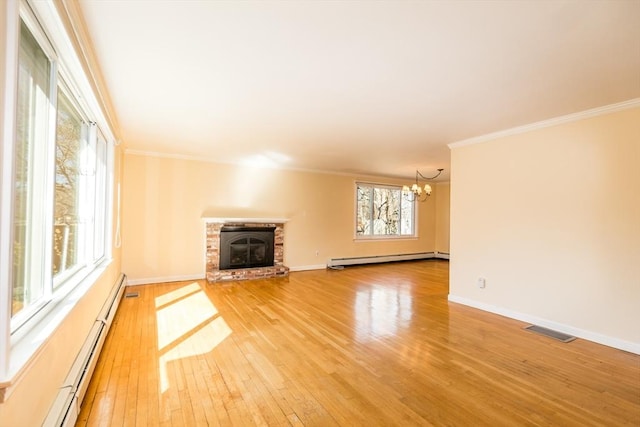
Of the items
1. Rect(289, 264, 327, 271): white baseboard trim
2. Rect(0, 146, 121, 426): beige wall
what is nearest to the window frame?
Rect(289, 264, 327, 271): white baseboard trim

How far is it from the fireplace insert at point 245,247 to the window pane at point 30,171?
4.24 metres

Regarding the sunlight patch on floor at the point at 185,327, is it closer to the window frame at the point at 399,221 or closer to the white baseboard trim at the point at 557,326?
the white baseboard trim at the point at 557,326

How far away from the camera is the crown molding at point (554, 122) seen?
9.59 feet

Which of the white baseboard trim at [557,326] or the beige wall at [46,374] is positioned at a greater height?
the beige wall at [46,374]

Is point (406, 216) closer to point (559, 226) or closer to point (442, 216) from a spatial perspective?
point (442, 216)

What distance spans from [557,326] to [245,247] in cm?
509

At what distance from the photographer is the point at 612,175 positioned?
3.04m

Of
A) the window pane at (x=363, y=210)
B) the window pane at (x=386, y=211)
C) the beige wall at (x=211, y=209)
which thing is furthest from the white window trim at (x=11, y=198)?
the window pane at (x=386, y=211)

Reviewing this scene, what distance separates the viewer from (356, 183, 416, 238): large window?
26.1 ft

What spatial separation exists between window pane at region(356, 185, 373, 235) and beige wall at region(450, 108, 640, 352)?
140 inches

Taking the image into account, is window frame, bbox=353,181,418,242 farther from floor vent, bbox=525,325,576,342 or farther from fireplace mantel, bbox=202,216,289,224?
floor vent, bbox=525,325,576,342

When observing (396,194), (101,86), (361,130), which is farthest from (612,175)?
(396,194)

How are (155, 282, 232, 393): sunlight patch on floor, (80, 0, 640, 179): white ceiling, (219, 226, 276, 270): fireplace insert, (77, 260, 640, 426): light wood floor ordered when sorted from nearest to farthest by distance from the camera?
(80, 0, 640, 179): white ceiling, (77, 260, 640, 426): light wood floor, (155, 282, 232, 393): sunlight patch on floor, (219, 226, 276, 270): fireplace insert

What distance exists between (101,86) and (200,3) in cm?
152
